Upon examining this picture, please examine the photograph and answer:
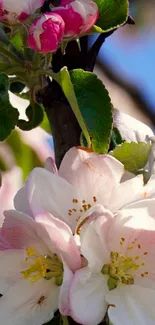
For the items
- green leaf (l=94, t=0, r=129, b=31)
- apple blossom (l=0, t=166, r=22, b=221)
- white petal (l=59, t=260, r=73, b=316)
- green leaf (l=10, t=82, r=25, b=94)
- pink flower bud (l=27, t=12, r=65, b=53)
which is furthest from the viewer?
apple blossom (l=0, t=166, r=22, b=221)

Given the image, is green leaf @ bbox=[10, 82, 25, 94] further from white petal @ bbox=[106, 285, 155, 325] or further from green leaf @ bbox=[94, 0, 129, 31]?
white petal @ bbox=[106, 285, 155, 325]

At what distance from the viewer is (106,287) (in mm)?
712

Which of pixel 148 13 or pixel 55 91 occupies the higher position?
pixel 55 91

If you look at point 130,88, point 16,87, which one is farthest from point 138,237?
point 130,88

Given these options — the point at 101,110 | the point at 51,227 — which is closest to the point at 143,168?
the point at 101,110

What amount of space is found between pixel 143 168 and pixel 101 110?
0.08 meters

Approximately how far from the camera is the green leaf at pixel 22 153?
5.57 ft

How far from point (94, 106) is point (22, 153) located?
93 centimetres

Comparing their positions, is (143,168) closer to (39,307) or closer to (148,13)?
(39,307)

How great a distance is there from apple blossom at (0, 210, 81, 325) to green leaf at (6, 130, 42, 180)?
0.96m

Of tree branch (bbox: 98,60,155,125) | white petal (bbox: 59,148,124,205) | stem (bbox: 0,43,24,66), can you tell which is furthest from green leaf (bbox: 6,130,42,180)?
white petal (bbox: 59,148,124,205)

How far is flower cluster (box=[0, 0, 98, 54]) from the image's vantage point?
77 centimetres

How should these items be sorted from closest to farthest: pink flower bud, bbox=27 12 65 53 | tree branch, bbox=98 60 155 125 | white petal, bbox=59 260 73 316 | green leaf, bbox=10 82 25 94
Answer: white petal, bbox=59 260 73 316
pink flower bud, bbox=27 12 65 53
green leaf, bbox=10 82 25 94
tree branch, bbox=98 60 155 125

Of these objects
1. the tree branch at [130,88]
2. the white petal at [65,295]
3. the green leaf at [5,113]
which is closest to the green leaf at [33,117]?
the green leaf at [5,113]
